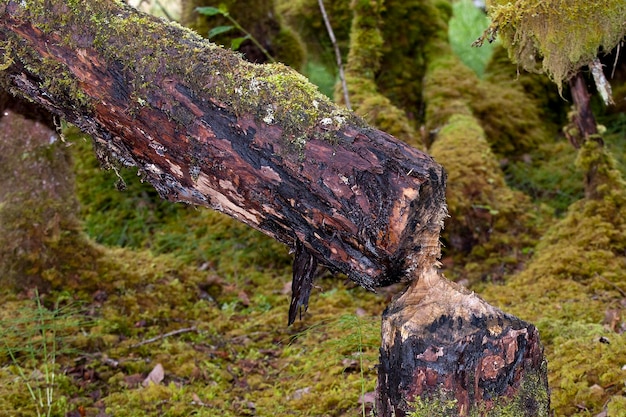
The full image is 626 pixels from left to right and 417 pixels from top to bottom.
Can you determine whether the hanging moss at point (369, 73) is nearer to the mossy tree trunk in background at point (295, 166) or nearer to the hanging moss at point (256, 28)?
the hanging moss at point (256, 28)

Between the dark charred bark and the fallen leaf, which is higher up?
the dark charred bark

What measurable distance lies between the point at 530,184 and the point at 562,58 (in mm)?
3513

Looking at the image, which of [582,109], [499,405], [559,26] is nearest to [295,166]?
[499,405]

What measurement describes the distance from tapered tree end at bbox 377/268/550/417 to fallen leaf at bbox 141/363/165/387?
181cm

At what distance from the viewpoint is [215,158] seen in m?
2.23

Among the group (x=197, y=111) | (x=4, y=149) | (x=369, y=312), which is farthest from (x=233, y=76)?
(x=4, y=149)

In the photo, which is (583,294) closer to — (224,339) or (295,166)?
(224,339)

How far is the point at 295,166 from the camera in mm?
2152

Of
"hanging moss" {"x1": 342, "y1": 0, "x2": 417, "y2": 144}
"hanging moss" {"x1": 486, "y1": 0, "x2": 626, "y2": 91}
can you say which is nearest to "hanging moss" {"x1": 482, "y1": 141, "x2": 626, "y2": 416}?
"hanging moss" {"x1": 486, "y1": 0, "x2": 626, "y2": 91}

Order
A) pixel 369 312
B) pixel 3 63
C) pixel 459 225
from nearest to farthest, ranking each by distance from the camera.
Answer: pixel 3 63, pixel 369 312, pixel 459 225

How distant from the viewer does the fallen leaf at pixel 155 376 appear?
3602 millimetres

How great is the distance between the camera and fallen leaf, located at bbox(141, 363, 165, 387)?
11.8ft

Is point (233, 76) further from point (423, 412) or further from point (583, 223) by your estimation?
point (583, 223)

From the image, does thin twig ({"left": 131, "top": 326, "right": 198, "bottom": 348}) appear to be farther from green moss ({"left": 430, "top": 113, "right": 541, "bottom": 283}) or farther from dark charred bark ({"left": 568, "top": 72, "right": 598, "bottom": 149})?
dark charred bark ({"left": 568, "top": 72, "right": 598, "bottom": 149})
